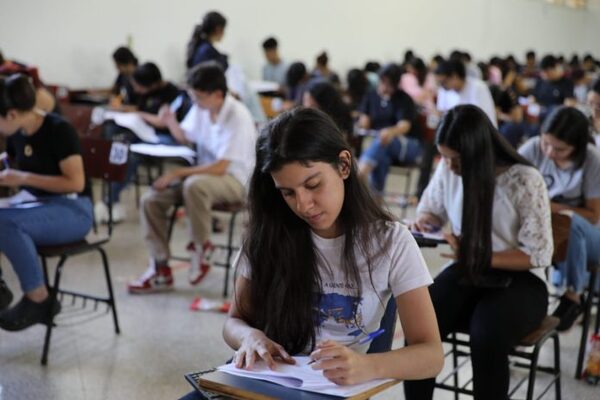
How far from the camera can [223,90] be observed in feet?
12.6

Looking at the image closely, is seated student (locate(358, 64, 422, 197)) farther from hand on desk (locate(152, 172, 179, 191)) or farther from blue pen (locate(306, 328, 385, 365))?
blue pen (locate(306, 328, 385, 365))

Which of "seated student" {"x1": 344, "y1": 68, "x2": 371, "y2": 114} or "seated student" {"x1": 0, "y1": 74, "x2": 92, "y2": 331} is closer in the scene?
"seated student" {"x1": 0, "y1": 74, "x2": 92, "y2": 331}

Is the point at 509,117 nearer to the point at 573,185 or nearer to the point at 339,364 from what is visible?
the point at 573,185

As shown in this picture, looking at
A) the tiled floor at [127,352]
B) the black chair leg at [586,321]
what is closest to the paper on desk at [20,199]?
the tiled floor at [127,352]

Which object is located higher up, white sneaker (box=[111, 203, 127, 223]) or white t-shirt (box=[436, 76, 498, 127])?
white t-shirt (box=[436, 76, 498, 127])

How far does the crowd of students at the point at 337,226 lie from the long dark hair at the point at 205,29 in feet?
4.02

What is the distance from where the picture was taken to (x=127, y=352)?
310cm

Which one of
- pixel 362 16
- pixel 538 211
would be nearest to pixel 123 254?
pixel 538 211

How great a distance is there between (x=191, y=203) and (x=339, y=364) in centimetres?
253

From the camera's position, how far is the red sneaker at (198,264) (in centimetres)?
395

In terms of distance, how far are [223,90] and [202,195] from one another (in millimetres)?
532

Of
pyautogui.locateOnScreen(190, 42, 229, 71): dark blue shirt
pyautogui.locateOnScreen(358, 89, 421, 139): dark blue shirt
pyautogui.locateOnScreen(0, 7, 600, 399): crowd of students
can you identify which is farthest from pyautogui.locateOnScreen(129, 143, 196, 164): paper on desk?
pyautogui.locateOnScreen(358, 89, 421, 139): dark blue shirt

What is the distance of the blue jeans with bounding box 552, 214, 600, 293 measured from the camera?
2867mm

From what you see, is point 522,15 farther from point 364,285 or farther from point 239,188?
point 364,285
